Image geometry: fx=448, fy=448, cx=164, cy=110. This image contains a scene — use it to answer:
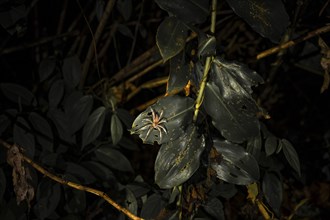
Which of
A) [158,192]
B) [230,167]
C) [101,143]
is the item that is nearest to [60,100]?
[101,143]

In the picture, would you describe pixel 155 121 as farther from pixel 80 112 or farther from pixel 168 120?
pixel 80 112

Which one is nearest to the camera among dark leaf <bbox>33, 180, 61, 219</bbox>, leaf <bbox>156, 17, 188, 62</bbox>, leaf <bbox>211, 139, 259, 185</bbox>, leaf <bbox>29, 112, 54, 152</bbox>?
leaf <bbox>156, 17, 188, 62</bbox>

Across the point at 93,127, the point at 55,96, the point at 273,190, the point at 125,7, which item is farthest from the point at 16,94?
the point at 273,190

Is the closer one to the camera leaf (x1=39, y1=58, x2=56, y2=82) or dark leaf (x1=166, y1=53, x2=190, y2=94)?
dark leaf (x1=166, y1=53, x2=190, y2=94)

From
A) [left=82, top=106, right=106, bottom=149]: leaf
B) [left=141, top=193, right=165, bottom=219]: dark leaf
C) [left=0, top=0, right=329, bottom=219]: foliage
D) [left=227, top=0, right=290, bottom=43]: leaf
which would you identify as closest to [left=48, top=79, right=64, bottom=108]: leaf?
[left=0, top=0, right=329, bottom=219]: foliage

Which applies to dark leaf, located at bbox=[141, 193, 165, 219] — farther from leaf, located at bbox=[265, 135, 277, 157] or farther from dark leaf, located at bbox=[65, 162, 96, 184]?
leaf, located at bbox=[265, 135, 277, 157]

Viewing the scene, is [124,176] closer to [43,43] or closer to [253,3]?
[43,43]

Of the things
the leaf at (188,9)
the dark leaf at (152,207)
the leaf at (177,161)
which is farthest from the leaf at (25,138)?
the leaf at (188,9)
